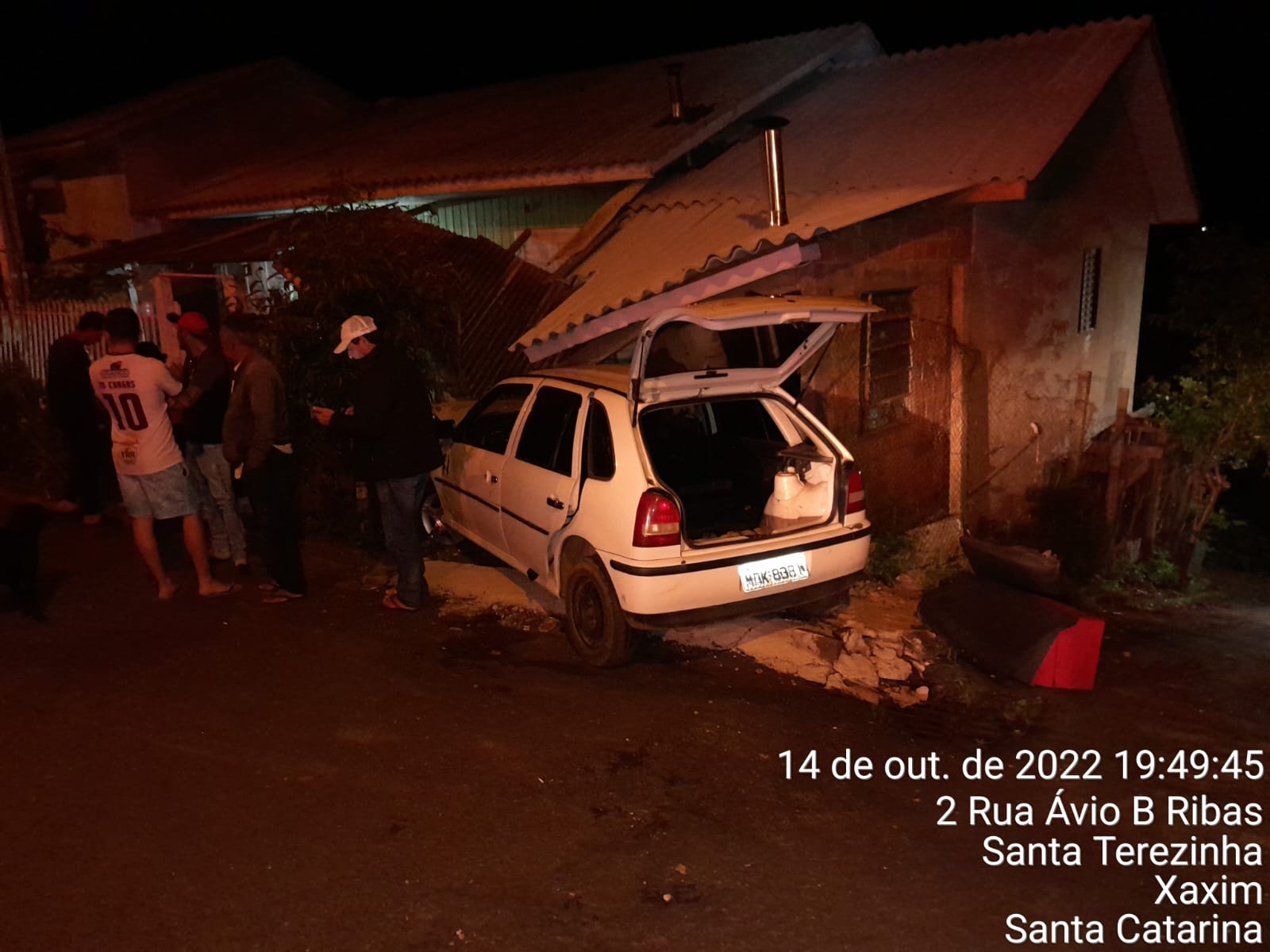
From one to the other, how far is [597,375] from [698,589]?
5.00 feet

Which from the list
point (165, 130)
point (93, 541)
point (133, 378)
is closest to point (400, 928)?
point (133, 378)

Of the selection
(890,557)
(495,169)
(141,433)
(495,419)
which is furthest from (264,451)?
(495,169)

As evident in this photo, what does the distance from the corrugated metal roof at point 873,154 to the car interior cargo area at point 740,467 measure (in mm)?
1506

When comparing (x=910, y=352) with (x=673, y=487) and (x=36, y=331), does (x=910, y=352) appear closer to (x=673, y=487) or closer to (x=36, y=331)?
(x=673, y=487)

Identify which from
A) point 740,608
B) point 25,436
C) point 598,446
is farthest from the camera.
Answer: point 25,436

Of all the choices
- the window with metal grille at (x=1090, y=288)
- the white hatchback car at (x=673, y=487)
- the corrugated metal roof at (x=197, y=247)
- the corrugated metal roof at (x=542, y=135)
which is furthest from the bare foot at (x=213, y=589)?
the window with metal grille at (x=1090, y=288)

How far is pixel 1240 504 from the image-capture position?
16672 mm

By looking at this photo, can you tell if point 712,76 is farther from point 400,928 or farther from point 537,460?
point 400,928

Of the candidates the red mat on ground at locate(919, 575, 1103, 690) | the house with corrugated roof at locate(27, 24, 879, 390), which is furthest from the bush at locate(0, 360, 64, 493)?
the red mat on ground at locate(919, 575, 1103, 690)

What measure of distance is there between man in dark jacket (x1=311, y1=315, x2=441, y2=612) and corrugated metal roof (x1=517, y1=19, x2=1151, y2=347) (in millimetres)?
1938

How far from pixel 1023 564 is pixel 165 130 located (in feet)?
47.5

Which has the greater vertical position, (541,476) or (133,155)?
(133,155)

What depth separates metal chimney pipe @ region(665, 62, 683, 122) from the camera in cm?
1073

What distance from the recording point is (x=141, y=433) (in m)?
5.90
